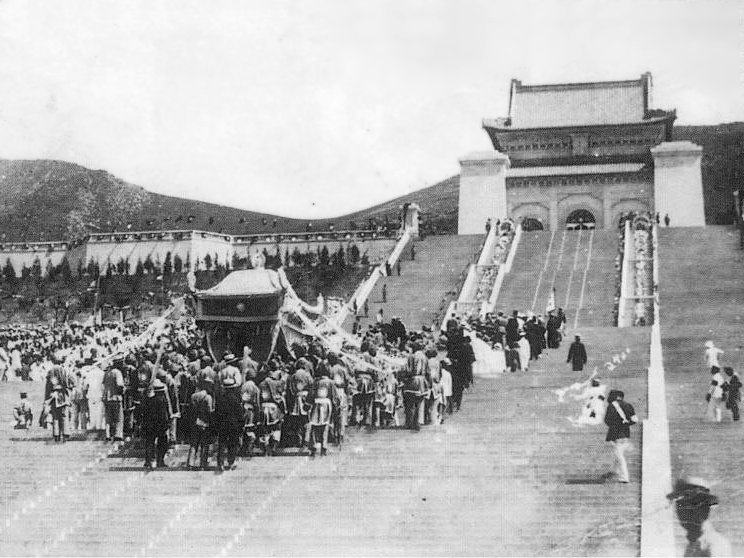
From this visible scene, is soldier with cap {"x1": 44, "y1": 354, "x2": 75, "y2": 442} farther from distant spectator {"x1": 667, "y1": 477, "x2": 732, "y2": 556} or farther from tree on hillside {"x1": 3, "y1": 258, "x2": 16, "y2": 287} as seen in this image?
tree on hillside {"x1": 3, "y1": 258, "x2": 16, "y2": 287}

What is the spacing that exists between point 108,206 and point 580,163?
26765mm

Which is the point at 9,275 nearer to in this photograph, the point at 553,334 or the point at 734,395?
the point at 553,334

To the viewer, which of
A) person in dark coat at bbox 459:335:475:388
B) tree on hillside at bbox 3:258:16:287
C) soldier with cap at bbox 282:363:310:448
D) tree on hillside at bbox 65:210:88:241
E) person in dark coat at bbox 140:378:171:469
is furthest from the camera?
tree on hillside at bbox 65:210:88:241

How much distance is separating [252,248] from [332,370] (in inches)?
1117

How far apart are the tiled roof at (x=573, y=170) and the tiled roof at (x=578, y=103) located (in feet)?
9.93

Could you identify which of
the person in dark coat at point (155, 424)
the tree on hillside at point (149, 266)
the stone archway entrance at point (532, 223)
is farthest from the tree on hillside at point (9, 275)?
the person in dark coat at point (155, 424)

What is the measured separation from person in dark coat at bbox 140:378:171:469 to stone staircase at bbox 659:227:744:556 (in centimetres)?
604

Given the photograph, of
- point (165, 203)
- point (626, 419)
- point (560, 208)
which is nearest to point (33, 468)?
point (626, 419)

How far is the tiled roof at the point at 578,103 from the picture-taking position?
47.6 meters

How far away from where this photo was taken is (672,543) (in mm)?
10414

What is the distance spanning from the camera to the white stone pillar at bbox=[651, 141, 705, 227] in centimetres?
4162

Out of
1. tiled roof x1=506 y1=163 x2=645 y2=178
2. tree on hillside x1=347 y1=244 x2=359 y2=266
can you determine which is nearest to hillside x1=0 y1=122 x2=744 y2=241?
tiled roof x1=506 y1=163 x2=645 y2=178

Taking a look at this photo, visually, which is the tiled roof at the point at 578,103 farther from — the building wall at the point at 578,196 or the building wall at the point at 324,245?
the building wall at the point at 324,245

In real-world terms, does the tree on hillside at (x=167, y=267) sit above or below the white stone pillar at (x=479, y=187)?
below
